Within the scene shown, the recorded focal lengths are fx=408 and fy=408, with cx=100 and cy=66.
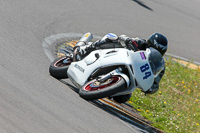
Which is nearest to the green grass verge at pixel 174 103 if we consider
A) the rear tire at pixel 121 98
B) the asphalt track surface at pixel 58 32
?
the rear tire at pixel 121 98

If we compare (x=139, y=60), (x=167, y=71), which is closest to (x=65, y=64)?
(x=139, y=60)

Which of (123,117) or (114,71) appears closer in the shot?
(114,71)

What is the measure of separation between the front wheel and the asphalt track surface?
0.16 meters

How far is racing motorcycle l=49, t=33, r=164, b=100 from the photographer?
20.2 feet

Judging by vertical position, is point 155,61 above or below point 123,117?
above

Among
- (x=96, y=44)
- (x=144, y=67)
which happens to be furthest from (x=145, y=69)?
(x=96, y=44)

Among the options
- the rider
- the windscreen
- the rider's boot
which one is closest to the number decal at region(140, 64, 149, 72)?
the windscreen

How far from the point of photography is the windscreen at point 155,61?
6.53 meters

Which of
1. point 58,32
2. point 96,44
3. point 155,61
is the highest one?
point 96,44

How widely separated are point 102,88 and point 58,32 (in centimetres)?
431

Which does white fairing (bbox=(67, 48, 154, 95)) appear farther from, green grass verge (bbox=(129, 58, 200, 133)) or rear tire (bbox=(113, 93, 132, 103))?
green grass verge (bbox=(129, 58, 200, 133))

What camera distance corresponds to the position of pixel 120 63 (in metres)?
6.34

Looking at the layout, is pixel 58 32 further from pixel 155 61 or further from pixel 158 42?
pixel 155 61

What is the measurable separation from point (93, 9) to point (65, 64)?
20.0ft
